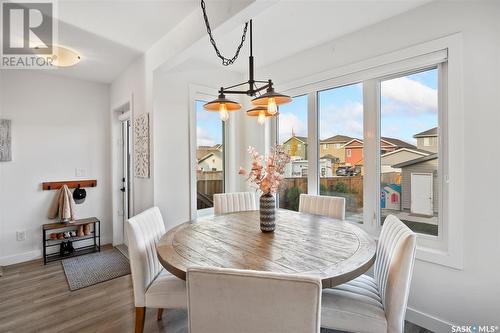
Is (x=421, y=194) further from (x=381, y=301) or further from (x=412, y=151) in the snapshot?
(x=381, y=301)

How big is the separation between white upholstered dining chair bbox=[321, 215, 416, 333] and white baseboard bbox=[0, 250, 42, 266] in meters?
3.82

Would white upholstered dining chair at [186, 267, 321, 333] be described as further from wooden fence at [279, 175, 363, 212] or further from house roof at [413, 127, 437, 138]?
house roof at [413, 127, 437, 138]

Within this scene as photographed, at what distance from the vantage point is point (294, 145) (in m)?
3.14

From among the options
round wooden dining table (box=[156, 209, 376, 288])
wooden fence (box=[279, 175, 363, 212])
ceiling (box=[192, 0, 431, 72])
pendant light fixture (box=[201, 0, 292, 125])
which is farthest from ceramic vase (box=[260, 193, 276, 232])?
ceiling (box=[192, 0, 431, 72])

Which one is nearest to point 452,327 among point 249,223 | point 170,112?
point 249,223

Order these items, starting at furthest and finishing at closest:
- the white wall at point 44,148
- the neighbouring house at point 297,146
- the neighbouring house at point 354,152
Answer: the white wall at point 44,148, the neighbouring house at point 297,146, the neighbouring house at point 354,152

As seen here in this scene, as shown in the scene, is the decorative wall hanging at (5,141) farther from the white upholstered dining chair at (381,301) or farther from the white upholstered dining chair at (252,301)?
the white upholstered dining chair at (381,301)

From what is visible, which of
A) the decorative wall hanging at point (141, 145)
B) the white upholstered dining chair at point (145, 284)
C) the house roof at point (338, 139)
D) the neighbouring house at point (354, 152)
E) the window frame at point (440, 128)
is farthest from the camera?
the decorative wall hanging at point (141, 145)

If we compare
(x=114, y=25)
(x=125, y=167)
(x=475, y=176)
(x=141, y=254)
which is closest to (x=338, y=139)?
(x=475, y=176)

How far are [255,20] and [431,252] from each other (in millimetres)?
2426

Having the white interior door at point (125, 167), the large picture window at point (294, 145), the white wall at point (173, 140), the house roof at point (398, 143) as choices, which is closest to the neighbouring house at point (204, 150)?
the white wall at point (173, 140)

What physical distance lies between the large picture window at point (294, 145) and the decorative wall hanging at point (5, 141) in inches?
136

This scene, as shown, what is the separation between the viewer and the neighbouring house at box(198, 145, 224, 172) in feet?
10.7

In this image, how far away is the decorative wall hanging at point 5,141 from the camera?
120 inches
